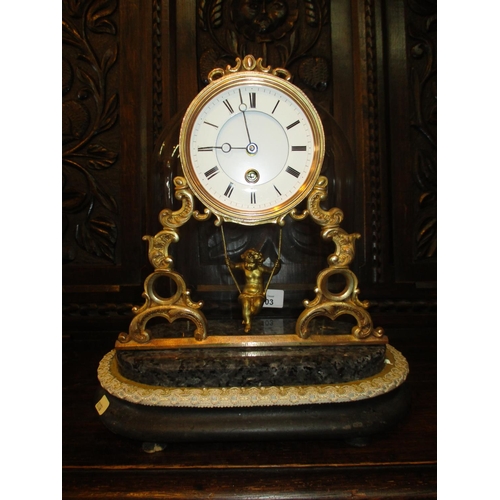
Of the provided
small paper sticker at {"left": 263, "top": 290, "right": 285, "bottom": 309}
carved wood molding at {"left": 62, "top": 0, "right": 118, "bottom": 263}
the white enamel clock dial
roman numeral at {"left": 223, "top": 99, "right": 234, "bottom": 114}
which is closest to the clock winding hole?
the white enamel clock dial

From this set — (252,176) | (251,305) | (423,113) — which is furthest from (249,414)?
(423,113)

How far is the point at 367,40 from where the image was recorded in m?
0.97

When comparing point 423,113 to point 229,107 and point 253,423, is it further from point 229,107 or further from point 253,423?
point 253,423

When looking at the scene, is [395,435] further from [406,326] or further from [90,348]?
[90,348]

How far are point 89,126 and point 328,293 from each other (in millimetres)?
741

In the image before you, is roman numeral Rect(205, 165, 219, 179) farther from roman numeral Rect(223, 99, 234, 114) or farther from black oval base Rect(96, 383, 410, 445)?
black oval base Rect(96, 383, 410, 445)

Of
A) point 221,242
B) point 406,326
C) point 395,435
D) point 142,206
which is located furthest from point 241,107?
point 406,326

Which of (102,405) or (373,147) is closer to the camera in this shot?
(102,405)

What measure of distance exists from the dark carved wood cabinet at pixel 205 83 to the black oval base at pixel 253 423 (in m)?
0.45

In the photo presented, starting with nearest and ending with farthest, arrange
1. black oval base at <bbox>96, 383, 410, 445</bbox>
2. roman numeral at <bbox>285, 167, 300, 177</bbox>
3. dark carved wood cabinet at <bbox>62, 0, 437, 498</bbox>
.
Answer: black oval base at <bbox>96, 383, 410, 445</bbox>, roman numeral at <bbox>285, 167, 300, 177</bbox>, dark carved wood cabinet at <bbox>62, 0, 437, 498</bbox>

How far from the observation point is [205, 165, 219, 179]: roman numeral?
63cm

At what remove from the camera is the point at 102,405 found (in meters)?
0.59

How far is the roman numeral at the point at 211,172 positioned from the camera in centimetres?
63

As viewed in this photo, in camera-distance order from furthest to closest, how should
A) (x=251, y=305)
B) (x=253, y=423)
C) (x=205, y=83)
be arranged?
1. (x=205, y=83)
2. (x=251, y=305)
3. (x=253, y=423)
